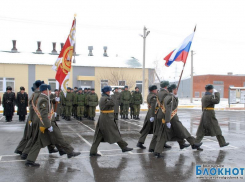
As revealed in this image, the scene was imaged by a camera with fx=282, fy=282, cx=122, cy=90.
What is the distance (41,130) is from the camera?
6.19 meters

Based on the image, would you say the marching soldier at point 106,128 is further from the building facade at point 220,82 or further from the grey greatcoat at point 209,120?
the building facade at point 220,82

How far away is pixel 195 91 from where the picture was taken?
190 feet

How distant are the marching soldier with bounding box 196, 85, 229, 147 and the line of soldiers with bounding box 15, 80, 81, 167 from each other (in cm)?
359

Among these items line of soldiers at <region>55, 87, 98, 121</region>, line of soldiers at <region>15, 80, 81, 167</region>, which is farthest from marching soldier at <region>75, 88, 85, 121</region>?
line of soldiers at <region>15, 80, 81, 167</region>

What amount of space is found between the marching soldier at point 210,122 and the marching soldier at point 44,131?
11.8 feet

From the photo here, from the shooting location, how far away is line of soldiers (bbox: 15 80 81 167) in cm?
614

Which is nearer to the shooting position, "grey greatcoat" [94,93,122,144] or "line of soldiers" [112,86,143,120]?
"grey greatcoat" [94,93,122,144]

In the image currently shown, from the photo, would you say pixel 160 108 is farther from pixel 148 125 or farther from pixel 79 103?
pixel 79 103

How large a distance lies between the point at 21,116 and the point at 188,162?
10788mm

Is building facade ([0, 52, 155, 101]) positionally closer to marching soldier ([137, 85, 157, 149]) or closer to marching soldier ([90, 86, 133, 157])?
marching soldier ([137, 85, 157, 149])

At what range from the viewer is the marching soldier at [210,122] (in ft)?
25.3

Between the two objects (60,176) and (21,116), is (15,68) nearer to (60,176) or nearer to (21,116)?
(21,116)

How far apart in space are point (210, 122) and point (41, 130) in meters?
4.53

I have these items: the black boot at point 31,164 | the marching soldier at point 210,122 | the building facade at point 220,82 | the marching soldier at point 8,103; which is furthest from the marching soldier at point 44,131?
the building facade at point 220,82
